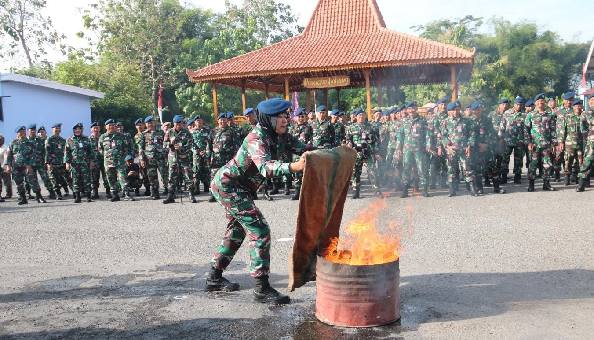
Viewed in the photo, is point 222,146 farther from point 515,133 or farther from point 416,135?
point 515,133

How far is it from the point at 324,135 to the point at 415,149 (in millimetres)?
1984

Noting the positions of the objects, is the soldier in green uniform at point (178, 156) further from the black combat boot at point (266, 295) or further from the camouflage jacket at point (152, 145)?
the black combat boot at point (266, 295)

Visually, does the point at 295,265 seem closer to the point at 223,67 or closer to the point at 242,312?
the point at 242,312

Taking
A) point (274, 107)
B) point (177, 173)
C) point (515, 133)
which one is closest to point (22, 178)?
point (177, 173)

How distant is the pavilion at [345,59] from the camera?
17641 millimetres

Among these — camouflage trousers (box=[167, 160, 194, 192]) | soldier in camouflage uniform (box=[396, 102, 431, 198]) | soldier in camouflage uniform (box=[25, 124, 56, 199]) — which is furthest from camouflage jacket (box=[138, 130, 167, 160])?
soldier in camouflage uniform (box=[396, 102, 431, 198])

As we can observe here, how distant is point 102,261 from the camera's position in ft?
22.0

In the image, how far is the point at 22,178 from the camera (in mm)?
13445

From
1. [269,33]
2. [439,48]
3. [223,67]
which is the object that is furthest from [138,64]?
[439,48]

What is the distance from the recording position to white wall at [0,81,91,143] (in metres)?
23.6

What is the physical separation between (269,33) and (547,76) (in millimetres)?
23973

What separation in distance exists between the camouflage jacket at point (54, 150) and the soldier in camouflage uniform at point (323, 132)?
22.0 ft

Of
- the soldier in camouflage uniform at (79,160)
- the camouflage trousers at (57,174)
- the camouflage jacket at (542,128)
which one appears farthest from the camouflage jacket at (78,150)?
the camouflage jacket at (542,128)

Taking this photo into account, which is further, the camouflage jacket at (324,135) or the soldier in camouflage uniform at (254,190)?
the camouflage jacket at (324,135)
